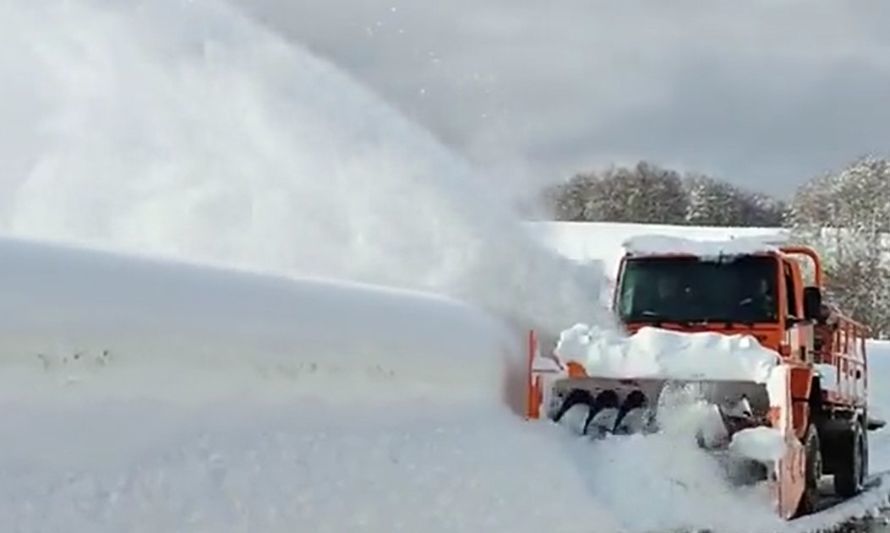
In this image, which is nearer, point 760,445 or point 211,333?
point 211,333

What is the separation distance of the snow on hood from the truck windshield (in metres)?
0.74

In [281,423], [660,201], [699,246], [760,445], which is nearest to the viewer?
[281,423]

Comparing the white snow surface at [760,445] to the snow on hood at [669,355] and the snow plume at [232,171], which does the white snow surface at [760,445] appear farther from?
the snow plume at [232,171]

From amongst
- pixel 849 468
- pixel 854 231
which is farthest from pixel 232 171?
pixel 854 231

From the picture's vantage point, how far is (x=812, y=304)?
12.0 meters

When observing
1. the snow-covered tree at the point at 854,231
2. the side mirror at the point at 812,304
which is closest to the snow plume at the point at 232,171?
the side mirror at the point at 812,304

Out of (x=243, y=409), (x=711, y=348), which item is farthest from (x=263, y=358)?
(x=711, y=348)

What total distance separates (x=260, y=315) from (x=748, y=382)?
14.3 ft

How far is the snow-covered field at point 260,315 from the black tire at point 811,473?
1080 mm

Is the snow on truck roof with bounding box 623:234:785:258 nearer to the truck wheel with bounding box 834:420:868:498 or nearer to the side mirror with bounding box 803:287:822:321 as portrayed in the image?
the side mirror with bounding box 803:287:822:321

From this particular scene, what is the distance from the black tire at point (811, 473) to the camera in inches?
447

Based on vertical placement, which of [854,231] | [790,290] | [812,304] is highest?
[854,231]

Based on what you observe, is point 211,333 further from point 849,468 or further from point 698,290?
point 849,468

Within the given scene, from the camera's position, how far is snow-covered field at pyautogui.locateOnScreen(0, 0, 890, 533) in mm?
6371
